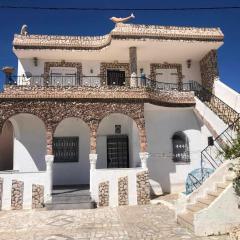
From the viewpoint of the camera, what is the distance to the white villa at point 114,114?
43.3 ft

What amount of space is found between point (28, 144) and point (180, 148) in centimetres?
793

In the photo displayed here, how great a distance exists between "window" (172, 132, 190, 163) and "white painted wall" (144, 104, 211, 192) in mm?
207

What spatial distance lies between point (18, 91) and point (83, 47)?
5.05 m

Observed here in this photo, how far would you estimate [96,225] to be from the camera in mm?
9469

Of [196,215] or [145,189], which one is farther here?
[145,189]

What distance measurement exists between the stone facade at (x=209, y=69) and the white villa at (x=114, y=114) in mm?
57

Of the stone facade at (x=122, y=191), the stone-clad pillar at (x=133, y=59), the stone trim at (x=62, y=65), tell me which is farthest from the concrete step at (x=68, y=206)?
the stone trim at (x=62, y=65)

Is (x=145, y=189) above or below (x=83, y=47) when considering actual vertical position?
below

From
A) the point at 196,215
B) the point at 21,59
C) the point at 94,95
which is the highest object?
the point at 21,59

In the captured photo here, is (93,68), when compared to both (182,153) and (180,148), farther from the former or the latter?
(182,153)

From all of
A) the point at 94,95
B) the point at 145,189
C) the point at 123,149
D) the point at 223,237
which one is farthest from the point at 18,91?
the point at 223,237

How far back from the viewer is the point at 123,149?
53.2ft

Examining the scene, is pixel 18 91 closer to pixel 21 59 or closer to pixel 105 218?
pixel 21 59

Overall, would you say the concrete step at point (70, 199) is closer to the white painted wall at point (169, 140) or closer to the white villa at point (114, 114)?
the white villa at point (114, 114)
